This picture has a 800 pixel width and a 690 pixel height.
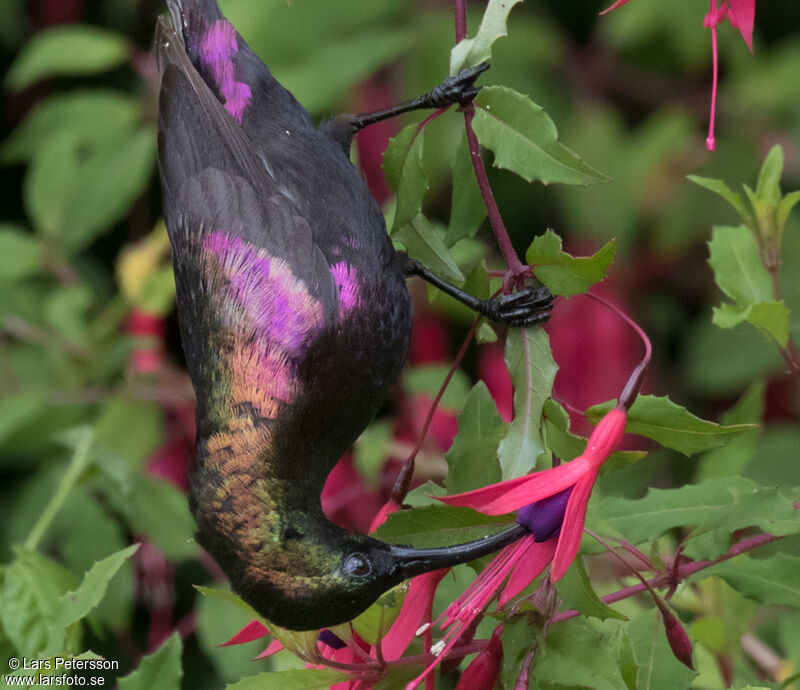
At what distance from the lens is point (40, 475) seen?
2182 millimetres

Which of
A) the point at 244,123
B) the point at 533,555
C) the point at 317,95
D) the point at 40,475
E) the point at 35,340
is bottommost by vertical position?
the point at 40,475

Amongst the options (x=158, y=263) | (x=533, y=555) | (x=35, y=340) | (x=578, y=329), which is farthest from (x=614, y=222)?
(x=533, y=555)

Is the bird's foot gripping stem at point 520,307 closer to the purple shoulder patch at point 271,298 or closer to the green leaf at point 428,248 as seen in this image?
the green leaf at point 428,248

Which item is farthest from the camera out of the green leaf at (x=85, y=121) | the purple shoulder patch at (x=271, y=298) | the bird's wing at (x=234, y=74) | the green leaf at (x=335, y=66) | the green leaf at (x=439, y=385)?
the green leaf at (x=85, y=121)

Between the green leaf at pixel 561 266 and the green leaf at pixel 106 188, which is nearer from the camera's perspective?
the green leaf at pixel 561 266

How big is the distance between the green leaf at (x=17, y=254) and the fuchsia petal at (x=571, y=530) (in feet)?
5.20

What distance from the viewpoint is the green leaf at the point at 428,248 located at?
3.93 feet

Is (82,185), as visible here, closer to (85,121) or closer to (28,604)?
(85,121)

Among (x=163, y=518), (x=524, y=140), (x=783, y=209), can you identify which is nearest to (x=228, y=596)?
(x=524, y=140)

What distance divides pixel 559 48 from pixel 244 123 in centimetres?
141

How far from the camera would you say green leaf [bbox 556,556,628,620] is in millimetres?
944

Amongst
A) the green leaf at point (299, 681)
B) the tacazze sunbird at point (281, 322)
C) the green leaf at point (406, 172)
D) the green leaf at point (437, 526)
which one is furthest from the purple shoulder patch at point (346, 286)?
the green leaf at point (299, 681)

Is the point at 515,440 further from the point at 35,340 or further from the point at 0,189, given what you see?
the point at 0,189

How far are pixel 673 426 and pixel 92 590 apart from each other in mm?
575
